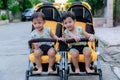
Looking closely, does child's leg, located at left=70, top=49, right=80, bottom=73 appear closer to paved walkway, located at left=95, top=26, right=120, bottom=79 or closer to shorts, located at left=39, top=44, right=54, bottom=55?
shorts, located at left=39, top=44, right=54, bottom=55

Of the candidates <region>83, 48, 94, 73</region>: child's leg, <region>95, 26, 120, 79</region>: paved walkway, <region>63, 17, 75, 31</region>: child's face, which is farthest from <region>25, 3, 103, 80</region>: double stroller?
<region>95, 26, 120, 79</region>: paved walkway

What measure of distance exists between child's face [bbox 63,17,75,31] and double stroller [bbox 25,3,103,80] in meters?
0.33

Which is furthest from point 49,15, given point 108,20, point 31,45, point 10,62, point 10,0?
point 10,0

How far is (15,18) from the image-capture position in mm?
44000

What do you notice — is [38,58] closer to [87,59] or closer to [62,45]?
[62,45]

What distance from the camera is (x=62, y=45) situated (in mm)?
5441

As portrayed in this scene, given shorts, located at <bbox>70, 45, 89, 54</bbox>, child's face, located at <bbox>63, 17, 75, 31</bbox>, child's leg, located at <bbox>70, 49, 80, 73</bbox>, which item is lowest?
child's leg, located at <bbox>70, 49, 80, 73</bbox>

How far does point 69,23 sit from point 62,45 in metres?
0.44

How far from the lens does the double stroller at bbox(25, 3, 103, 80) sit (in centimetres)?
545

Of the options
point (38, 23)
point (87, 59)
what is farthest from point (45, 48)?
point (87, 59)

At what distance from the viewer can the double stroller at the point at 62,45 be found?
545 centimetres

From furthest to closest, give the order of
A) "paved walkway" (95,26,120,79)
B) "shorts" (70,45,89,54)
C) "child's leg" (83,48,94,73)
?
1. "paved walkway" (95,26,120,79)
2. "shorts" (70,45,89,54)
3. "child's leg" (83,48,94,73)

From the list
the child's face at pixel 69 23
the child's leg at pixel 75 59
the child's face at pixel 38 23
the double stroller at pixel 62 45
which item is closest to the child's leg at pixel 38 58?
the double stroller at pixel 62 45

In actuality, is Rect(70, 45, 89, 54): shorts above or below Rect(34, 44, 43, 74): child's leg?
above
